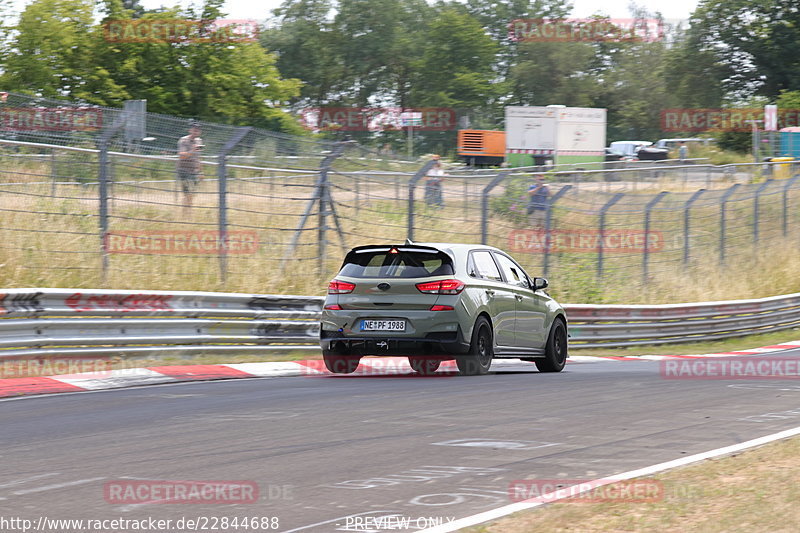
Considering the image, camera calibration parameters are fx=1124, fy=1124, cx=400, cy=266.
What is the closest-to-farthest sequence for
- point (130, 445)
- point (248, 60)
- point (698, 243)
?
point (130, 445), point (698, 243), point (248, 60)

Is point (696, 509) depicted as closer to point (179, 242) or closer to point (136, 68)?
point (179, 242)

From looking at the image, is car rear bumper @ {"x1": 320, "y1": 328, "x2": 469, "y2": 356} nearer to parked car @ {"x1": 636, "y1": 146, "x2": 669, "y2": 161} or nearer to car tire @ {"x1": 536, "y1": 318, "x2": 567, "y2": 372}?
car tire @ {"x1": 536, "y1": 318, "x2": 567, "y2": 372}

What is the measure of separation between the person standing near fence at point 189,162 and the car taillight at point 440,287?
4677 millimetres

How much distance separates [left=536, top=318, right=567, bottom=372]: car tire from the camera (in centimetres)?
1441

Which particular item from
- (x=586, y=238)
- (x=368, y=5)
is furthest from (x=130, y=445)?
(x=368, y=5)

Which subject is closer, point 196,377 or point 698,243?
point 196,377

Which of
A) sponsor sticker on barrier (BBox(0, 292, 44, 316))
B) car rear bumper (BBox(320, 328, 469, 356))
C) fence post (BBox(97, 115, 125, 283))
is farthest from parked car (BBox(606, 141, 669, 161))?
sponsor sticker on barrier (BBox(0, 292, 44, 316))

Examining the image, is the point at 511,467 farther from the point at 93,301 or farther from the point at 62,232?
the point at 62,232

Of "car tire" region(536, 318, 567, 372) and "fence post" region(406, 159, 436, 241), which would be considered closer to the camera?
"car tire" region(536, 318, 567, 372)

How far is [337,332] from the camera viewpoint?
1218 centimetres

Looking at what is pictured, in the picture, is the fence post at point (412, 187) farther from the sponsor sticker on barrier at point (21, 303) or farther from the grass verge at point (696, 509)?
the grass verge at point (696, 509)

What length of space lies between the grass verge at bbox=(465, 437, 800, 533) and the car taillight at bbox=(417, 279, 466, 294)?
553 cm

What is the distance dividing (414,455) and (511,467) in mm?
689

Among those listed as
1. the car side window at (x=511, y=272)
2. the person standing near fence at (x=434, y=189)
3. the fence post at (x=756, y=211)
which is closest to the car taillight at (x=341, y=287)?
the car side window at (x=511, y=272)
